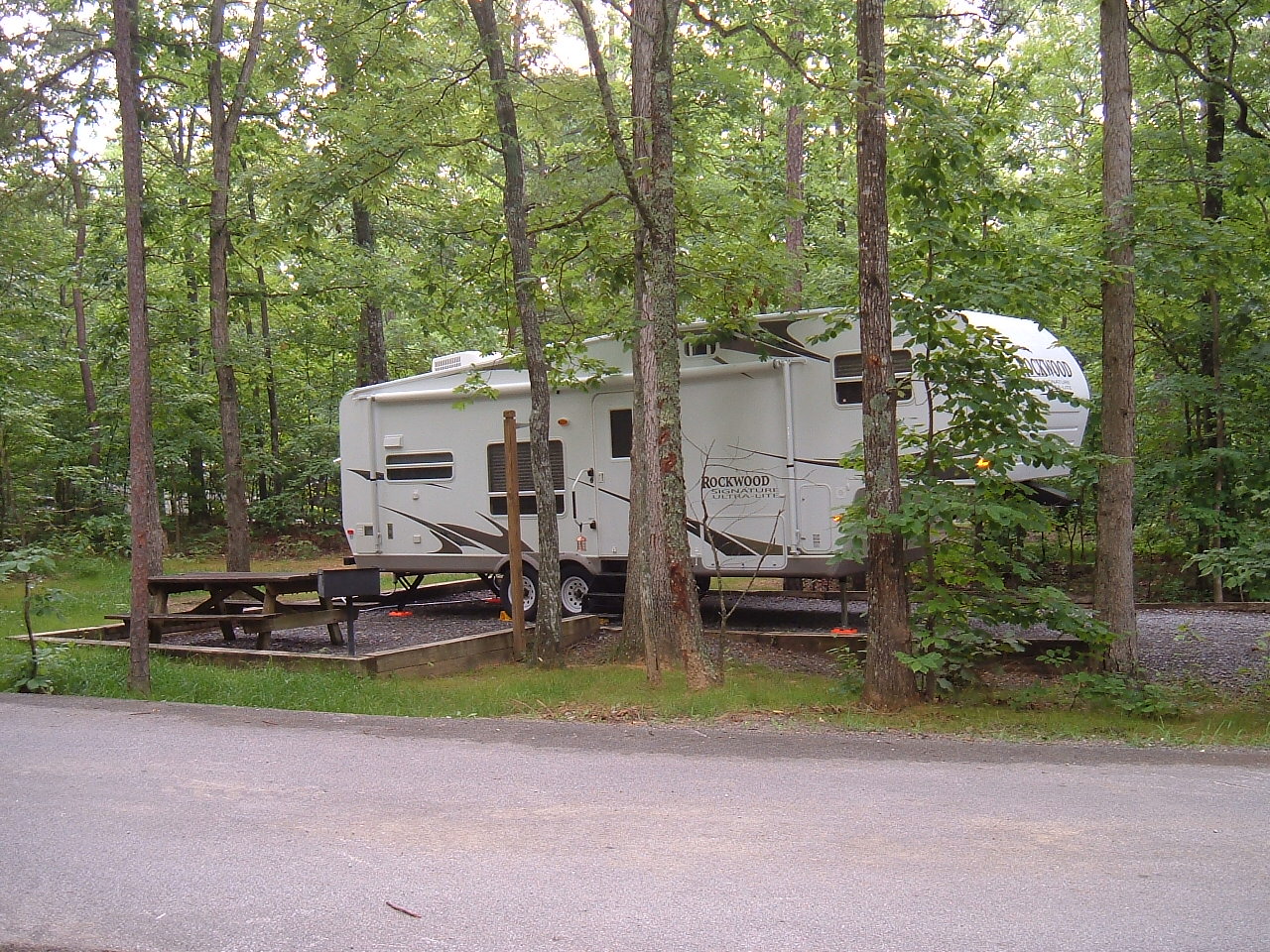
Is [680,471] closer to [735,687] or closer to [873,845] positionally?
[735,687]

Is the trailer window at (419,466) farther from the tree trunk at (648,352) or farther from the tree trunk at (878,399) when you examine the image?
the tree trunk at (878,399)

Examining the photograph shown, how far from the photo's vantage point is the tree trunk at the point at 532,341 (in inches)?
428

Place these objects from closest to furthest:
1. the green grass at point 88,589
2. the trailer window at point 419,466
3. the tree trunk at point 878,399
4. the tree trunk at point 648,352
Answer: the tree trunk at point 878,399
the tree trunk at point 648,352
the green grass at point 88,589
the trailer window at point 419,466

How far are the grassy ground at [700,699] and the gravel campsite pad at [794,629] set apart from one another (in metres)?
0.74

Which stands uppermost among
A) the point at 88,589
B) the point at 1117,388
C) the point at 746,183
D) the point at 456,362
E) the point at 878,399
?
the point at 746,183

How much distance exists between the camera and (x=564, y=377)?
1284cm

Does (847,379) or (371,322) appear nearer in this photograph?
(847,379)

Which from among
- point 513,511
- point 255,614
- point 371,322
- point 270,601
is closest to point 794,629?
point 513,511

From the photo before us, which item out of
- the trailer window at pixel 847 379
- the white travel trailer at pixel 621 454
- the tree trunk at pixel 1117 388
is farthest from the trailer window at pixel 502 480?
the tree trunk at pixel 1117 388

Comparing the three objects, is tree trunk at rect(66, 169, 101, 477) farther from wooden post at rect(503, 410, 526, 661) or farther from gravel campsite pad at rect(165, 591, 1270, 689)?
wooden post at rect(503, 410, 526, 661)

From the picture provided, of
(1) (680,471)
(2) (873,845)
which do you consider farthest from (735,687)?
(2) (873,845)

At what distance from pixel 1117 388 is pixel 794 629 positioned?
185 inches

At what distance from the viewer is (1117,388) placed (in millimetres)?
9906

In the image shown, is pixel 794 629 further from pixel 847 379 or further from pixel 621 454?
pixel 847 379
